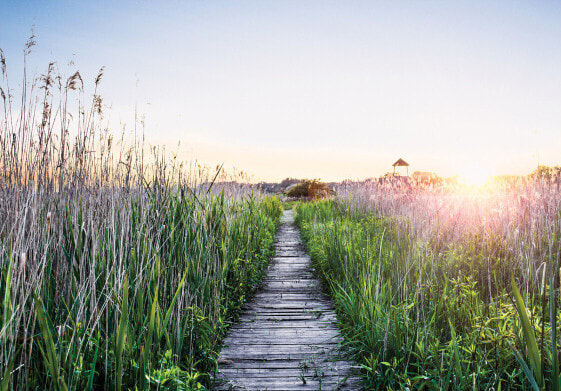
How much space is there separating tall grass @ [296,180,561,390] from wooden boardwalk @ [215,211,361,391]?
233mm

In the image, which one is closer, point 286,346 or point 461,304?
point 461,304

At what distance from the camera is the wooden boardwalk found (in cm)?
265

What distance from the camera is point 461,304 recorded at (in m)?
3.03

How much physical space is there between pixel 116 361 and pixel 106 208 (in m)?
1.74

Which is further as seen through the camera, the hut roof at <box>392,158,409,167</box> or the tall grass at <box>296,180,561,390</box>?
the hut roof at <box>392,158,409,167</box>

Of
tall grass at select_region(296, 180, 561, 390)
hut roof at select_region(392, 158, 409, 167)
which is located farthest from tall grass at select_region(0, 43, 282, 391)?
hut roof at select_region(392, 158, 409, 167)

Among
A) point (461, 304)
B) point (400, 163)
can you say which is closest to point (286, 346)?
point (461, 304)

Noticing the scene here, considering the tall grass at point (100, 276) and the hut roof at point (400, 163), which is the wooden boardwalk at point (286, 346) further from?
the hut roof at point (400, 163)

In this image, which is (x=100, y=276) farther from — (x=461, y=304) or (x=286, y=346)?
(x=461, y=304)

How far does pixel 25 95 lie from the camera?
314 cm

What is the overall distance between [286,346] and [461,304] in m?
1.62

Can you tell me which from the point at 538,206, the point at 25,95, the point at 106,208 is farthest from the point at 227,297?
the point at 538,206

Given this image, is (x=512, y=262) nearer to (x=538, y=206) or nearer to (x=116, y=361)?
(x=538, y=206)

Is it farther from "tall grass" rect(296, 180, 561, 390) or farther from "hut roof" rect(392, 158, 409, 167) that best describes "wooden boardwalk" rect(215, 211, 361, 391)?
"hut roof" rect(392, 158, 409, 167)
